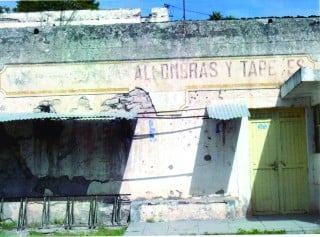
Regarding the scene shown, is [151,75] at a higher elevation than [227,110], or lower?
higher

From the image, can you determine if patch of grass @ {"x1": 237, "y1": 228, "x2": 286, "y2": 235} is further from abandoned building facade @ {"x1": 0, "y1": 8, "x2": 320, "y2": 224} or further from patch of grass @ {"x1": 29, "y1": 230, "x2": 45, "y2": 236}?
patch of grass @ {"x1": 29, "y1": 230, "x2": 45, "y2": 236}

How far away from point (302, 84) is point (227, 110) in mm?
1652

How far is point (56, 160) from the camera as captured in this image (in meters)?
10.7

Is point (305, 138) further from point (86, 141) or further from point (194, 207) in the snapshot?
point (86, 141)

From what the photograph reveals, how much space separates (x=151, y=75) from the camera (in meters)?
10.6

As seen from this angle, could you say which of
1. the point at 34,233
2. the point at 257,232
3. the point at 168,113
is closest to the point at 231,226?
the point at 257,232

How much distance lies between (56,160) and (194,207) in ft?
9.94

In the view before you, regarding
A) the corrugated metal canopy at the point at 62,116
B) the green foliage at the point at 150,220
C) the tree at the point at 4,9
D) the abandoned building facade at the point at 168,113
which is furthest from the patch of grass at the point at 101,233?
the tree at the point at 4,9

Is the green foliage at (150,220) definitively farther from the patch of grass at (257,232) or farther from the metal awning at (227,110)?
the metal awning at (227,110)

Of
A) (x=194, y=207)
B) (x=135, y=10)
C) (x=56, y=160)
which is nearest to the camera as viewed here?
(x=194, y=207)

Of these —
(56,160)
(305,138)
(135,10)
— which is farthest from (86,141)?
(135,10)

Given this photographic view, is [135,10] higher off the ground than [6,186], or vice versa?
[135,10]

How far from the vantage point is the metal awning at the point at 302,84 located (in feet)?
27.9

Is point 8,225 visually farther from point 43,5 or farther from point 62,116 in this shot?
point 43,5
